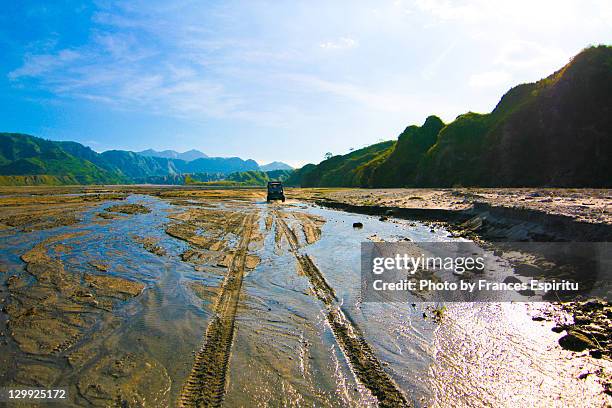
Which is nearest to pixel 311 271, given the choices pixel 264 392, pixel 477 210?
pixel 264 392

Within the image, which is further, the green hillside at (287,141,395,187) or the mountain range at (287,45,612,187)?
the green hillside at (287,141,395,187)

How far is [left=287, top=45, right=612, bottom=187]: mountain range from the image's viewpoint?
43344mm

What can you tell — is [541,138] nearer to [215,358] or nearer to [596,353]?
[596,353]

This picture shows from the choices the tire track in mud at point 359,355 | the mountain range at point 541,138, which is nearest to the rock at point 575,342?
the tire track in mud at point 359,355

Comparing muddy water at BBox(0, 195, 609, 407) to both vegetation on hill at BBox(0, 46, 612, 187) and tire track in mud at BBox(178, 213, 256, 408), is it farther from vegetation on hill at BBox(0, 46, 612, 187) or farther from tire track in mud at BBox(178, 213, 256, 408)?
vegetation on hill at BBox(0, 46, 612, 187)

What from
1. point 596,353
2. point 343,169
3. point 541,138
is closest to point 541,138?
point 541,138

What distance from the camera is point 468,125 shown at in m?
73.7

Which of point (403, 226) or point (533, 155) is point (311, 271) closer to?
point (403, 226)

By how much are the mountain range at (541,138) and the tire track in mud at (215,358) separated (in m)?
48.9

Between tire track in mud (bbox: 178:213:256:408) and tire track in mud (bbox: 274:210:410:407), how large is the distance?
2.54 m

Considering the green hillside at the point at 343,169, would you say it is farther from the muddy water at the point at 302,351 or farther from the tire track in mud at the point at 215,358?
the tire track in mud at the point at 215,358

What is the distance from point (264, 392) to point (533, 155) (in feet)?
200

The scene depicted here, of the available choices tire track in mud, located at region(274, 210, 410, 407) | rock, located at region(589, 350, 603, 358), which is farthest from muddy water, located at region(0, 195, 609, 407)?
rock, located at region(589, 350, 603, 358)

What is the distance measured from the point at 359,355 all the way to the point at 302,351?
4.03 ft
